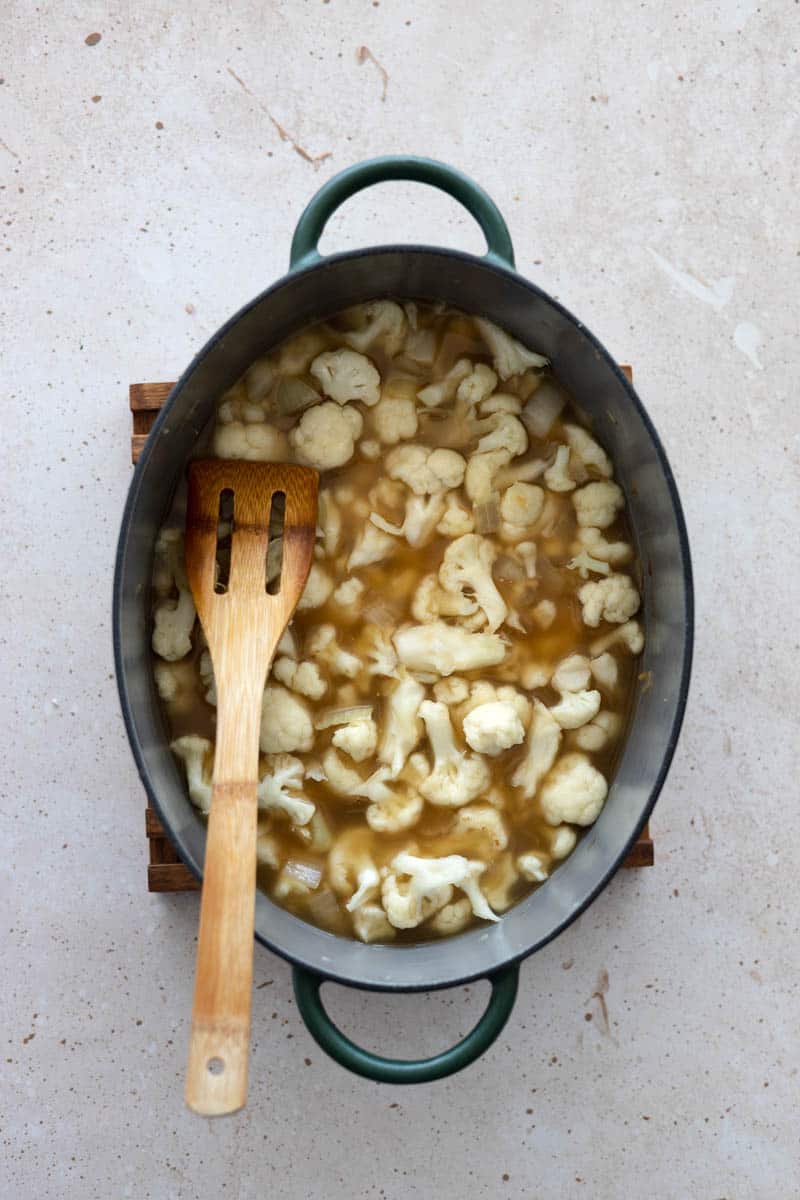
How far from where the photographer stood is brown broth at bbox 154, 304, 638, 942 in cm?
154

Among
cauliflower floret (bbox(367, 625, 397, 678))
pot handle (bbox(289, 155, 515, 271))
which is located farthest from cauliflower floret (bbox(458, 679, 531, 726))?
pot handle (bbox(289, 155, 515, 271))

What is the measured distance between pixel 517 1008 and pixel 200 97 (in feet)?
5.02

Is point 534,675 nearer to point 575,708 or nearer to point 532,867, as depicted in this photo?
point 575,708

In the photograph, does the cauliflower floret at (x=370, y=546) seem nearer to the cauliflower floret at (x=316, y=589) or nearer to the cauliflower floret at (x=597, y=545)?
the cauliflower floret at (x=316, y=589)

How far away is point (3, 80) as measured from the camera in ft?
5.67

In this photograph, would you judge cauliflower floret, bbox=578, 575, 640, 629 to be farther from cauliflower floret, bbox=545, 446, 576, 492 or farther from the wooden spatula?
the wooden spatula

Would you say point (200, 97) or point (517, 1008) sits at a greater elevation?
point (200, 97)

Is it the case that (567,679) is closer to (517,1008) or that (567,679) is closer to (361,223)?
(517,1008)

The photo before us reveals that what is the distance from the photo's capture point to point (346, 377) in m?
1.54

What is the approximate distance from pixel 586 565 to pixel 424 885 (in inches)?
20.0

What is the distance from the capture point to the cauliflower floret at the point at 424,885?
1515mm

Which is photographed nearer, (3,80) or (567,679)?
(567,679)

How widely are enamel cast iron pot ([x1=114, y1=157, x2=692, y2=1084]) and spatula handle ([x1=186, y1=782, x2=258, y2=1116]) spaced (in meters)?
0.09

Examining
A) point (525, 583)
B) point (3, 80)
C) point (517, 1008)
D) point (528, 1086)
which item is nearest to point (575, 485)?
point (525, 583)
